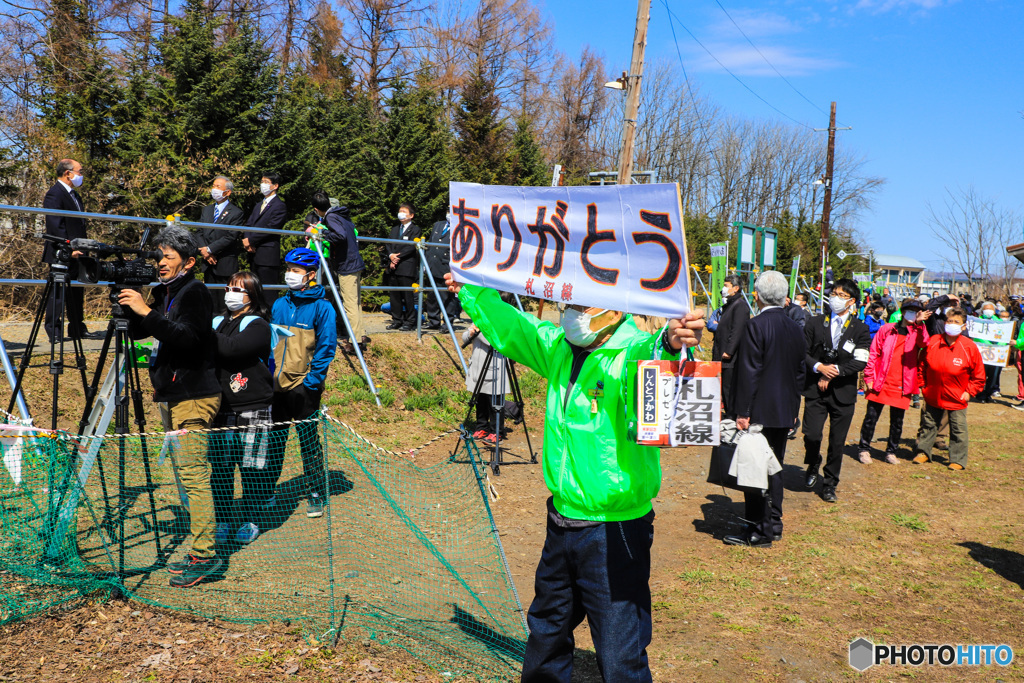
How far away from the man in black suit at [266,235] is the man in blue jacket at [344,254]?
20.8 inches

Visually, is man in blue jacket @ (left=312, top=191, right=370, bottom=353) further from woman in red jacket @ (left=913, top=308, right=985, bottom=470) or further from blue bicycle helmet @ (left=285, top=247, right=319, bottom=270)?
woman in red jacket @ (left=913, top=308, right=985, bottom=470)

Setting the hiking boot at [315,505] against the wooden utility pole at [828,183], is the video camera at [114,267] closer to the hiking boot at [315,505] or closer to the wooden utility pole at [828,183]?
the hiking boot at [315,505]

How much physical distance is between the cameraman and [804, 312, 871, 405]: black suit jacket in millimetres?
5691

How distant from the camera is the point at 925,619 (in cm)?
463

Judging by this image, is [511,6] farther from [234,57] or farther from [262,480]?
[262,480]

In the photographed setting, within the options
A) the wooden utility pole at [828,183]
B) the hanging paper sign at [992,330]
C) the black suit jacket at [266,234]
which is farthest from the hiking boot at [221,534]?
the wooden utility pole at [828,183]

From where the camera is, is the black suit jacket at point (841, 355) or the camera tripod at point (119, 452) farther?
the black suit jacket at point (841, 355)

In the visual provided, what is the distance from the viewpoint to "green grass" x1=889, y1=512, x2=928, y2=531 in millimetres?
6395

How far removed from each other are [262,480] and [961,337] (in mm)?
7936

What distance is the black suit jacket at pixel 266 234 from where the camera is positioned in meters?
8.45

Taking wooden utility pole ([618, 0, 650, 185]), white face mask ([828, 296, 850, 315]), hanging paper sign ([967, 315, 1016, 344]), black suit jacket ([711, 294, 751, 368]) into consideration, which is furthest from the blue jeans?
hanging paper sign ([967, 315, 1016, 344])

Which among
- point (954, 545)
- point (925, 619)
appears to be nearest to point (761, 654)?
point (925, 619)

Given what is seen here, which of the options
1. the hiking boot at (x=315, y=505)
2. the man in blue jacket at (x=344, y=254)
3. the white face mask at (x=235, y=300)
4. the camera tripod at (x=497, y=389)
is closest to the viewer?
the white face mask at (x=235, y=300)

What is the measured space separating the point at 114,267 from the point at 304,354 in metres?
1.81
